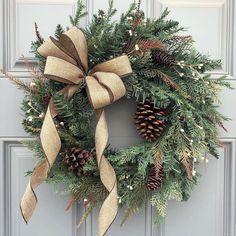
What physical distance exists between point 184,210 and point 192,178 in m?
0.14

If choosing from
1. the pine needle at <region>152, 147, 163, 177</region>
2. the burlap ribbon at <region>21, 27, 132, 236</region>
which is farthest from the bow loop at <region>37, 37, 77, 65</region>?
the pine needle at <region>152, 147, 163, 177</region>

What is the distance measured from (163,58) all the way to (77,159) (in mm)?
267

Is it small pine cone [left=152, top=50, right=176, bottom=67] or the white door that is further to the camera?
the white door

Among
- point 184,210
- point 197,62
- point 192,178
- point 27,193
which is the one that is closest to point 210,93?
point 197,62

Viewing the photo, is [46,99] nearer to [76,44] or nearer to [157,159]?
[76,44]

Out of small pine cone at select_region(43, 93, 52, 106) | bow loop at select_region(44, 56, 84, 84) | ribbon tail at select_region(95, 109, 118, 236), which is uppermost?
bow loop at select_region(44, 56, 84, 84)

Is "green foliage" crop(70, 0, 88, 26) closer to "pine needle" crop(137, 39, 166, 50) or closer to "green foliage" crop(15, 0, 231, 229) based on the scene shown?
→ "green foliage" crop(15, 0, 231, 229)

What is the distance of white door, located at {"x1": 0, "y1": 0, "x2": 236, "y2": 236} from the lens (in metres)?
0.90

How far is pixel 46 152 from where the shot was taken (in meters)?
0.73

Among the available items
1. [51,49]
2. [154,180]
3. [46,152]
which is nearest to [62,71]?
[51,49]

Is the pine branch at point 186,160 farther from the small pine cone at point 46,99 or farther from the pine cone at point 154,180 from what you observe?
the small pine cone at point 46,99

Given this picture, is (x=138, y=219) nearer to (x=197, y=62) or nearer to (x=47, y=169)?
(x=47, y=169)

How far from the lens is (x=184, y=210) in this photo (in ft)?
3.02

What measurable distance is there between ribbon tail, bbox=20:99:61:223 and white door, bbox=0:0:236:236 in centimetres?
13
